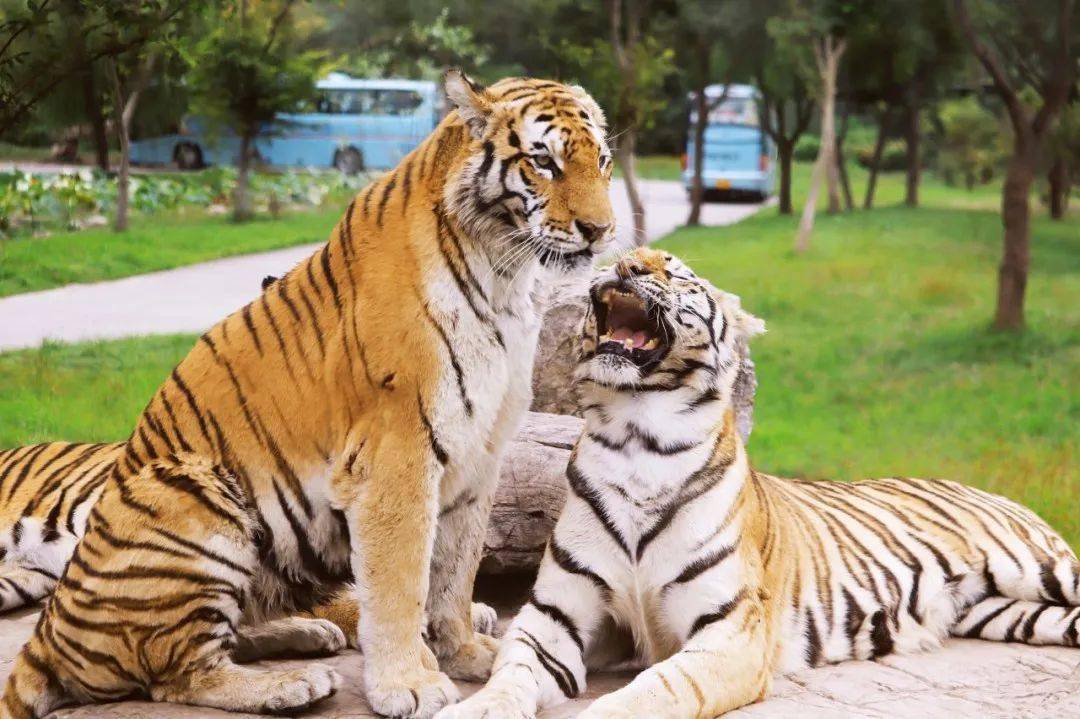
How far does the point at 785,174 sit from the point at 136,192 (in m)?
9.98

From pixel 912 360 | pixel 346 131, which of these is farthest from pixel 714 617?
pixel 346 131

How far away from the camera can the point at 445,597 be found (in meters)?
3.62

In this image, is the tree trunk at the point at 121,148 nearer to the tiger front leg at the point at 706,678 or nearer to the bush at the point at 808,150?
the tiger front leg at the point at 706,678

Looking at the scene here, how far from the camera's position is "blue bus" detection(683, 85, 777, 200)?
21781 millimetres

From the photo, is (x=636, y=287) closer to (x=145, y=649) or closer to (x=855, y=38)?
(x=145, y=649)

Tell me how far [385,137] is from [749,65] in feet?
14.7

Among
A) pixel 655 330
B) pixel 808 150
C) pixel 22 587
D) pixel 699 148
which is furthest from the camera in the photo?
pixel 808 150

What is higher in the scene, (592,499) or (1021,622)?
(592,499)

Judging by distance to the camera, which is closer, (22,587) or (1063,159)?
(22,587)

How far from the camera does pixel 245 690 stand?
328 centimetres

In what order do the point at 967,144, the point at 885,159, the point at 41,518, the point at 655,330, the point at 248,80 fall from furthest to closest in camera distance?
1. the point at 885,159
2. the point at 967,144
3. the point at 248,80
4. the point at 41,518
5. the point at 655,330

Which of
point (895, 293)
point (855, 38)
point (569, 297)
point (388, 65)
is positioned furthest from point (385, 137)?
point (569, 297)

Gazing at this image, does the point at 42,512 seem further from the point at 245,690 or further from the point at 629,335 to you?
the point at 629,335

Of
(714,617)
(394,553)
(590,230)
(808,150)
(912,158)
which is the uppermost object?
(590,230)
